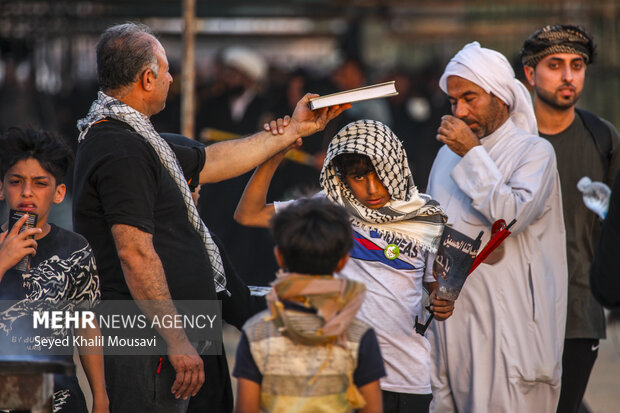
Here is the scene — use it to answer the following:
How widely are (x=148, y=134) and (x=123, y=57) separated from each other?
32 cm

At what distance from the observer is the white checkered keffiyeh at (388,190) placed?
3.59m

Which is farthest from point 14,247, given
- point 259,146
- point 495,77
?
point 495,77

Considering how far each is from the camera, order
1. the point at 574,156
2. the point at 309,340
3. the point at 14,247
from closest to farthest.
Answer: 1. the point at 309,340
2. the point at 14,247
3. the point at 574,156

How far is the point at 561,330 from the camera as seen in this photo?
13.7ft

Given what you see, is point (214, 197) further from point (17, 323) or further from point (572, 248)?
point (17, 323)

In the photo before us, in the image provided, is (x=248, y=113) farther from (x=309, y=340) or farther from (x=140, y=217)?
(x=309, y=340)

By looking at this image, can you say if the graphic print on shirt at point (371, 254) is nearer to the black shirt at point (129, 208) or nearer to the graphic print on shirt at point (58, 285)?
the black shirt at point (129, 208)

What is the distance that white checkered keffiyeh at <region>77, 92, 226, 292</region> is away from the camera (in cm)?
360

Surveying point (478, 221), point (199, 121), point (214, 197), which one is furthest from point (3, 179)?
point (199, 121)

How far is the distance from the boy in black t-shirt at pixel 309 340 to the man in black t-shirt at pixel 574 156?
77.7 inches

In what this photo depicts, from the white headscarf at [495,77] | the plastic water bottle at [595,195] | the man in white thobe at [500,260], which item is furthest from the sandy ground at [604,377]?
the white headscarf at [495,77]

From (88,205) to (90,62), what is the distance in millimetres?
10576

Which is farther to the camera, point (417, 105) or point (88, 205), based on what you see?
point (417, 105)

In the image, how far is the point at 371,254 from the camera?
11.9 ft
